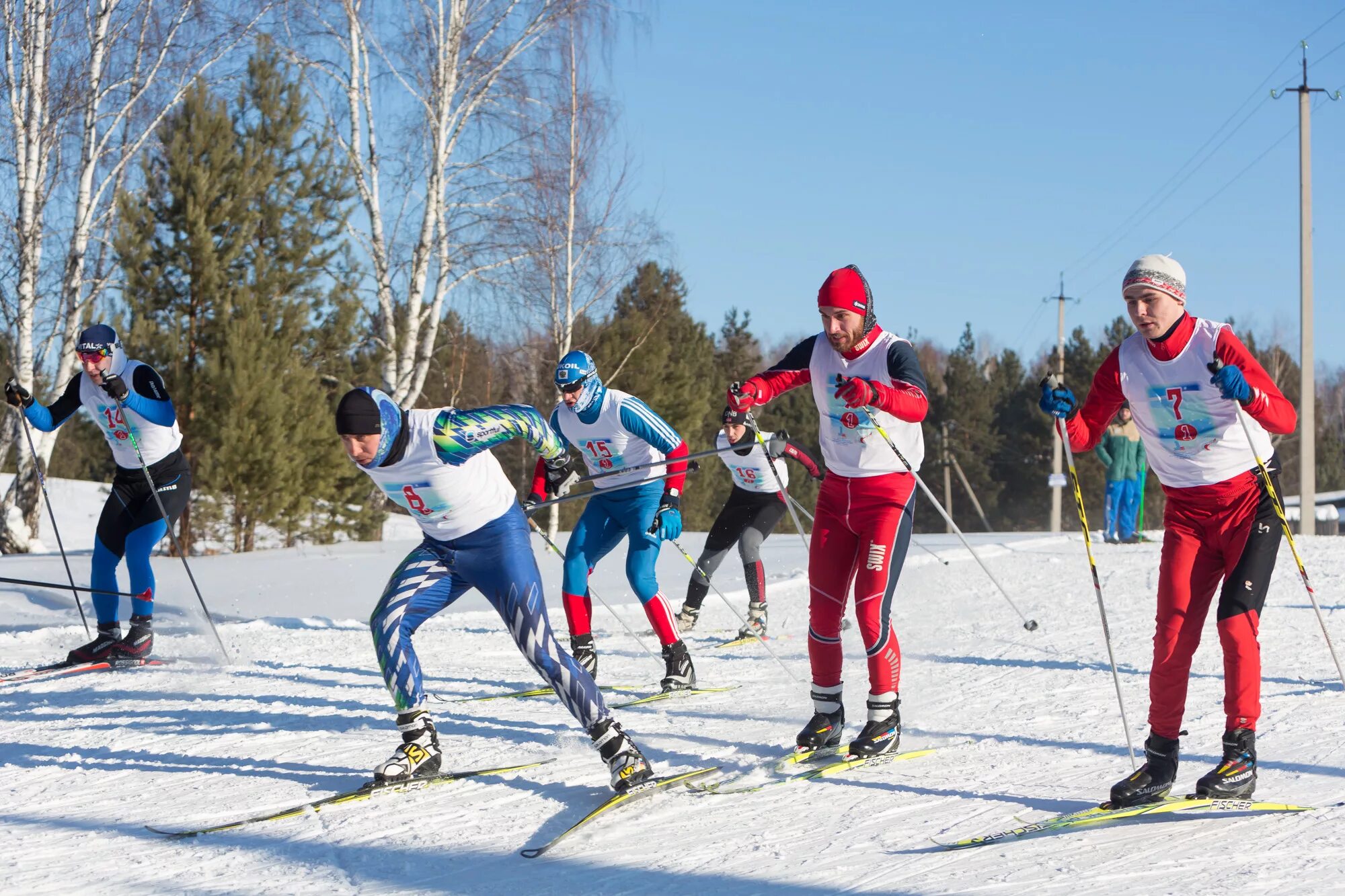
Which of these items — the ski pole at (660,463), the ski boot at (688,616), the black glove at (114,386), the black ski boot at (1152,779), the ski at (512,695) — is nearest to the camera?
the black ski boot at (1152,779)

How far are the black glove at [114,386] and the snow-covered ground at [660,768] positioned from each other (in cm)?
165

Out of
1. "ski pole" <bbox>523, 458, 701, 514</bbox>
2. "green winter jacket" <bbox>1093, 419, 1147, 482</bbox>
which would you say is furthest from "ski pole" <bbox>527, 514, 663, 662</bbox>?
"green winter jacket" <bbox>1093, 419, 1147, 482</bbox>

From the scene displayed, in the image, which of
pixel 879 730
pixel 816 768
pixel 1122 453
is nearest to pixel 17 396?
pixel 816 768

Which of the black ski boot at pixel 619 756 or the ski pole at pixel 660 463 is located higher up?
the ski pole at pixel 660 463

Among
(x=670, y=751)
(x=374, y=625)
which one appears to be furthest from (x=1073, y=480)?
(x=374, y=625)

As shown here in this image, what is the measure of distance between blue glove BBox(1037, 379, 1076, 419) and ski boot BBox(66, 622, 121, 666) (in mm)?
5773

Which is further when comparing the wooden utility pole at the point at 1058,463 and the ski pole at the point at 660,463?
the wooden utility pole at the point at 1058,463

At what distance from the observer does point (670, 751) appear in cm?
491

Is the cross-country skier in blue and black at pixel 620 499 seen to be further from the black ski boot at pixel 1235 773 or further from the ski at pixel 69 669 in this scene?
the black ski boot at pixel 1235 773

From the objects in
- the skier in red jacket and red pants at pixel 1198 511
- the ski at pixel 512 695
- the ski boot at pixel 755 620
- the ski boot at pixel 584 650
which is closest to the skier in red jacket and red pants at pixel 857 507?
the skier in red jacket and red pants at pixel 1198 511

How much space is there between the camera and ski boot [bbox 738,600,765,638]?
8.01 m

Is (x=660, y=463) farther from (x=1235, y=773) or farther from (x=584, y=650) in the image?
(x=1235, y=773)

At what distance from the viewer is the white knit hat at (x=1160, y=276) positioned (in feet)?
12.5

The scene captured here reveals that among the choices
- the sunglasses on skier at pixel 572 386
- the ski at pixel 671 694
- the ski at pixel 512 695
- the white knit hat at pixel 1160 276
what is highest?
the white knit hat at pixel 1160 276
